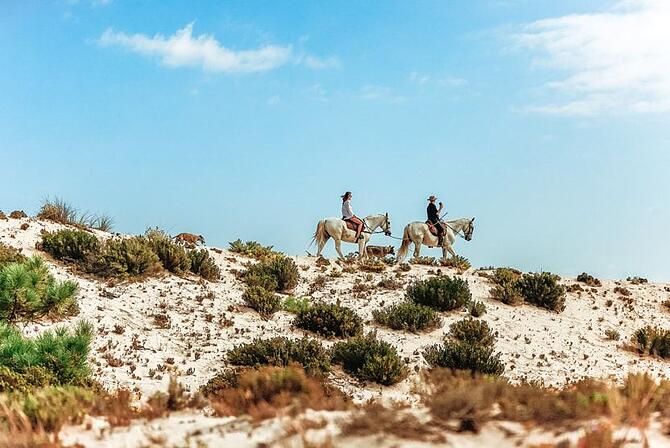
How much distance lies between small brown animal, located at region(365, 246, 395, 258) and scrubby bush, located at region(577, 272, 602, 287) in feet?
26.2

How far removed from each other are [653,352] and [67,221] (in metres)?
19.9

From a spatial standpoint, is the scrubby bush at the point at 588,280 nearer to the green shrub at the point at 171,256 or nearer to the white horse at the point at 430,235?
the white horse at the point at 430,235

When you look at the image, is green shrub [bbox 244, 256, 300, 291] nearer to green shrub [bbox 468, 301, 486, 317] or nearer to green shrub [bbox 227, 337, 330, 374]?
green shrub [bbox 468, 301, 486, 317]

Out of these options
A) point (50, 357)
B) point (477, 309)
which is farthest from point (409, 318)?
point (50, 357)

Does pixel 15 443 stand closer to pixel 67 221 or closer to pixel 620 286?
pixel 67 221

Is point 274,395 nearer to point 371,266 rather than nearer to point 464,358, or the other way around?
point 464,358

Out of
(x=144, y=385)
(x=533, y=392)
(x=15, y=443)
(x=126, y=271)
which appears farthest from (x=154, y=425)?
(x=126, y=271)

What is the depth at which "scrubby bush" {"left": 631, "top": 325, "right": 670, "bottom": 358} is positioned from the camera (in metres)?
19.1

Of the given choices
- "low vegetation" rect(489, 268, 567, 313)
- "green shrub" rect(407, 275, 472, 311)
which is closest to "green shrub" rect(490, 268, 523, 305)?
"low vegetation" rect(489, 268, 567, 313)

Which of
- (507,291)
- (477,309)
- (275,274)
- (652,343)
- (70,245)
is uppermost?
(70,245)

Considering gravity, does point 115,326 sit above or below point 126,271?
below

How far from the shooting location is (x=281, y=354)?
14.4m

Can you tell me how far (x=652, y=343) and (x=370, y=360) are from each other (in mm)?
8978

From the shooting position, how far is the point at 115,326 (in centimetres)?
1616
